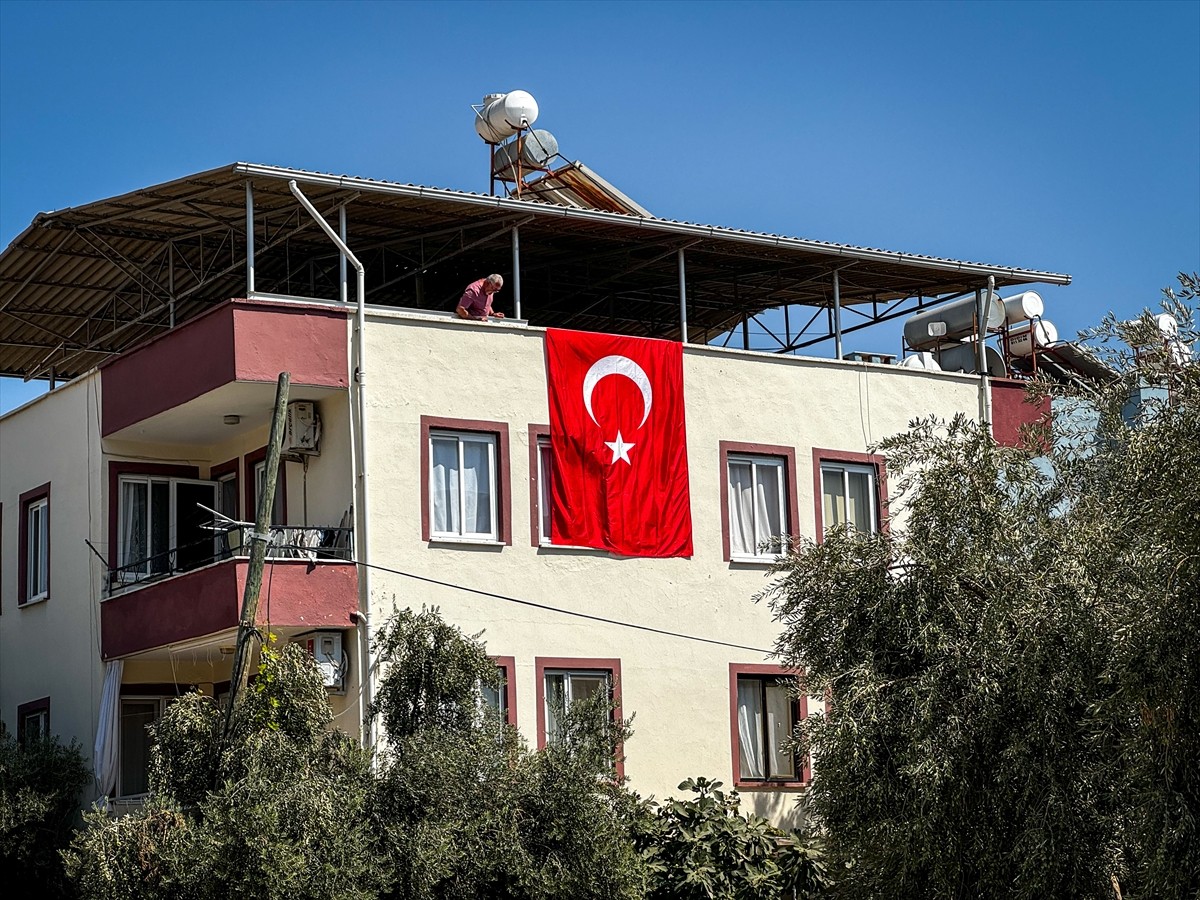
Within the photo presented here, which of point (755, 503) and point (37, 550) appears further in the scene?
point (37, 550)

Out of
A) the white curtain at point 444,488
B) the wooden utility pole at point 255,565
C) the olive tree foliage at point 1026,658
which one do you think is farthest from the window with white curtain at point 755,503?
the wooden utility pole at point 255,565

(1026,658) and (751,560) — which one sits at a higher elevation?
(751,560)

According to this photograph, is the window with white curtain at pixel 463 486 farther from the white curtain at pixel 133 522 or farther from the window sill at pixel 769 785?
the white curtain at pixel 133 522

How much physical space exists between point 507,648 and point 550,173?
10.1m

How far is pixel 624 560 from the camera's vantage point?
30484mm

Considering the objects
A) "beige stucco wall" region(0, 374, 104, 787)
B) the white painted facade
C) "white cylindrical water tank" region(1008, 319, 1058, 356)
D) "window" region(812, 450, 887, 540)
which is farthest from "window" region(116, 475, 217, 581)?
"white cylindrical water tank" region(1008, 319, 1058, 356)

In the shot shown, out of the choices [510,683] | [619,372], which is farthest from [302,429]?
[619,372]

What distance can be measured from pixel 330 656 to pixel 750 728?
7478 mm

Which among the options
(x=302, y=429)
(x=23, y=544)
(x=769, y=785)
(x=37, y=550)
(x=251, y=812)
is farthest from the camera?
(x=23, y=544)

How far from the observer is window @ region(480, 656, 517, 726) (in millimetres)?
28688

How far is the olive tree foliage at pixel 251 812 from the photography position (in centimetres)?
2256

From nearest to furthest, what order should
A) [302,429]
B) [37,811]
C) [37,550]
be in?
[302,429]
[37,811]
[37,550]

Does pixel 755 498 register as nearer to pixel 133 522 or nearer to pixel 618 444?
pixel 618 444

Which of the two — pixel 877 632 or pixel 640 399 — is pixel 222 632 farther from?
pixel 877 632
